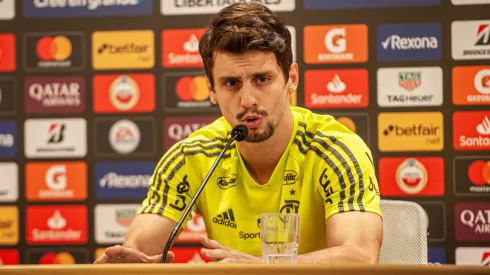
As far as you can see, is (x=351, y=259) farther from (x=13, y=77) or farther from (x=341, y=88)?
(x=13, y=77)

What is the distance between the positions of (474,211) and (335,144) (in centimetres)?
142

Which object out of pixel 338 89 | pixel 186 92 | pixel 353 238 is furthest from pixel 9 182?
pixel 353 238

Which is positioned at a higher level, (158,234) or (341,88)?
(341,88)

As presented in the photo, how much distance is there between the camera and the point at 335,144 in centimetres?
206

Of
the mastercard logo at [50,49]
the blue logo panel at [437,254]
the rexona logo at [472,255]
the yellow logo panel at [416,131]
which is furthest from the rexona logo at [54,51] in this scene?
the rexona logo at [472,255]

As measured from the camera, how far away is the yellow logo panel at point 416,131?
3.20 metres

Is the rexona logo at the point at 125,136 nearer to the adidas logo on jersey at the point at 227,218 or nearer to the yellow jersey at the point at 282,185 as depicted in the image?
the yellow jersey at the point at 282,185

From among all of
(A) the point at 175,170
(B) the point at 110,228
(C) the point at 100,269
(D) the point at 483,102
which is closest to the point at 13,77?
(B) the point at 110,228

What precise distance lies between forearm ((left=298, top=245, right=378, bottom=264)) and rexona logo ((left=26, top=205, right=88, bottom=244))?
6.23 feet

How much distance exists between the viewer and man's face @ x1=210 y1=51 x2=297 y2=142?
6.61 feet

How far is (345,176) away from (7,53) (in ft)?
6.78

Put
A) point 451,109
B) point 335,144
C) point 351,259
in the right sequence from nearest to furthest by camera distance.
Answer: point 351,259
point 335,144
point 451,109

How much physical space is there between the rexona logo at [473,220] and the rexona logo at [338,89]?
25.5 inches

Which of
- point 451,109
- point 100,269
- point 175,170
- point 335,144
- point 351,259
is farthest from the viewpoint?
point 451,109
